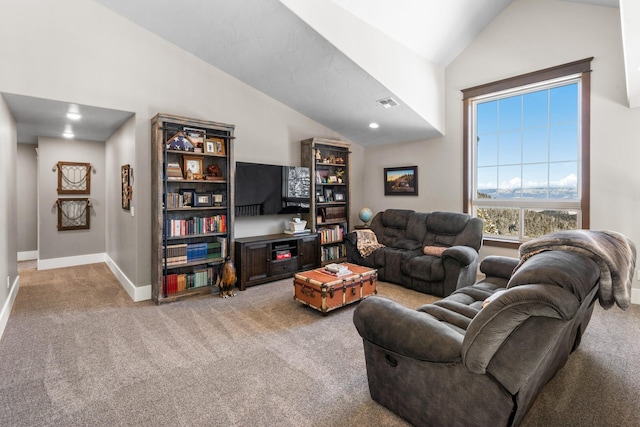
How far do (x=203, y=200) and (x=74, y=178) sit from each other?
10.9 ft

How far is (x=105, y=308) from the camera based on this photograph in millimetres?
3672

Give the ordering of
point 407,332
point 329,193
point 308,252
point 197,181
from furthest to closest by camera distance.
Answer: point 329,193, point 308,252, point 197,181, point 407,332

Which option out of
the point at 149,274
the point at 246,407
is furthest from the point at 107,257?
the point at 246,407

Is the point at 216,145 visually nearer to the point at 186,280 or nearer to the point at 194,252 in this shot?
the point at 194,252

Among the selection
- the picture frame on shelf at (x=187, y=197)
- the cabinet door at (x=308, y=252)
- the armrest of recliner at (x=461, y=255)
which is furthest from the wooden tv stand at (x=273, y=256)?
the armrest of recliner at (x=461, y=255)

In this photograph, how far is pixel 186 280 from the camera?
13.3 feet

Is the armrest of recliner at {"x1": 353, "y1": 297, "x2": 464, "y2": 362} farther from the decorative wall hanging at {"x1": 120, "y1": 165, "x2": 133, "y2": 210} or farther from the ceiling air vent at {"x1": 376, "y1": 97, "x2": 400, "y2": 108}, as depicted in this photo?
the decorative wall hanging at {"x1": 120, "y1": 165, "x2": 133, "y2": 210}

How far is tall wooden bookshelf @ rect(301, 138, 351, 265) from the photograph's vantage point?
5332mm

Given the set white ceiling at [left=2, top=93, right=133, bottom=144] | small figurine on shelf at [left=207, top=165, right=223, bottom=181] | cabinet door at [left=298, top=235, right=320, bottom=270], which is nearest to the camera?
white ceiling at [left=2, top=93, right=133, bottom=144]

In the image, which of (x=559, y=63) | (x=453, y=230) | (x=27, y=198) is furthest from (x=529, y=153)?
(x=27, y=198)

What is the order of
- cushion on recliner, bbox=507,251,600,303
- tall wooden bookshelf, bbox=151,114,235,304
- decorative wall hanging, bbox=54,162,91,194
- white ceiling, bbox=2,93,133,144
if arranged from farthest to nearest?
decorative wall hanging, bbox=54,162,91,194 → tall wooden bookshelf, bbox=151,114,235,304 → white ceiling, bbox=2,93,133,144 → cushion on recliner, bbox=507,251,600,303

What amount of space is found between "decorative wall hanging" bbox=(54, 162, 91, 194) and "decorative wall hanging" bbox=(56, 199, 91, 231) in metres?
0.18

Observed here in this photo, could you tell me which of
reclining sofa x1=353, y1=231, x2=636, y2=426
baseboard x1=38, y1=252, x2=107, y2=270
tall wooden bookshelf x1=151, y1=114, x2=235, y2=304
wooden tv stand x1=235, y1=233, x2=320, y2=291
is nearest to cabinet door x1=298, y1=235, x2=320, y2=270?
wooden tv stand x1=235, y1=233, x2=320, y2=291

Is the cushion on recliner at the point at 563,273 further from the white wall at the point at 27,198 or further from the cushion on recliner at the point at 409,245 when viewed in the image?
the white wall at the point at 27,198
